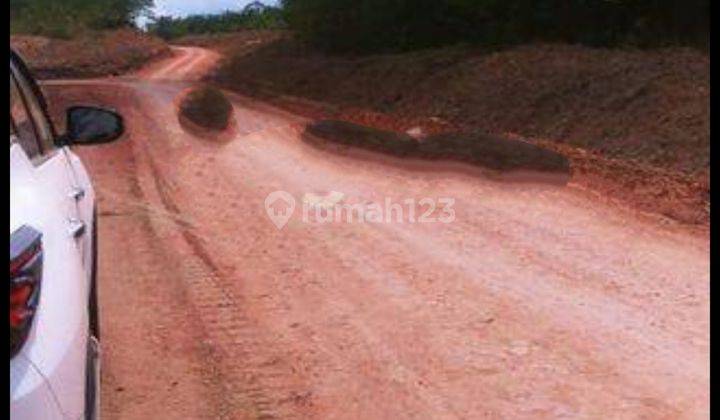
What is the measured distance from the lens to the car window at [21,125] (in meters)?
2.84

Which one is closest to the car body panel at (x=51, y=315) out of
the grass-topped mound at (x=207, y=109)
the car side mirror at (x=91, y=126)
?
the car side mirror at (x=91, y=126)

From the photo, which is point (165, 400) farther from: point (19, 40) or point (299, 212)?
point (299, 212)

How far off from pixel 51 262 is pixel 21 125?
63 centimetres

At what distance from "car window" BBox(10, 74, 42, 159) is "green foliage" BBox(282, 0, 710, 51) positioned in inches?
399

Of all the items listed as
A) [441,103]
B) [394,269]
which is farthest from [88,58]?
[441,103]

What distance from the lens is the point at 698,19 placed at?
12.3m

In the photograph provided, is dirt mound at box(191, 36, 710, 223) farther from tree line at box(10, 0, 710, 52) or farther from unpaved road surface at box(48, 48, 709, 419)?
unpaved road surface at box(48, 48, 709, 419)

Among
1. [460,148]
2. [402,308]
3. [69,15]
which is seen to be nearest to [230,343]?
[402,308]

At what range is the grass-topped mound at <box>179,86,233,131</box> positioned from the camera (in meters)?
15.6

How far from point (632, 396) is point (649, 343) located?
739 millimetres

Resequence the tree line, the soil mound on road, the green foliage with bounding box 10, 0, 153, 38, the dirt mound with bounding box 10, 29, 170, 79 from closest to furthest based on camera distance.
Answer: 1. the green foliage with bounding box 10, 0, 153, 38
2. the dirt mound with bounding box 10, 29, 170, 79
3. the soil mound on road
4. the tree line

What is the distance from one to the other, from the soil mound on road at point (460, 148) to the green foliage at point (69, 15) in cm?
622

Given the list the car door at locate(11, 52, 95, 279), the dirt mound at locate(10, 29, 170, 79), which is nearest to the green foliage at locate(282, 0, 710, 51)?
the dirt mound at locate(10, 29, 170, 79)

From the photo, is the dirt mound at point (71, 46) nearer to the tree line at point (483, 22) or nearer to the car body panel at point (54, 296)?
the car body panel at point (54, 296)
